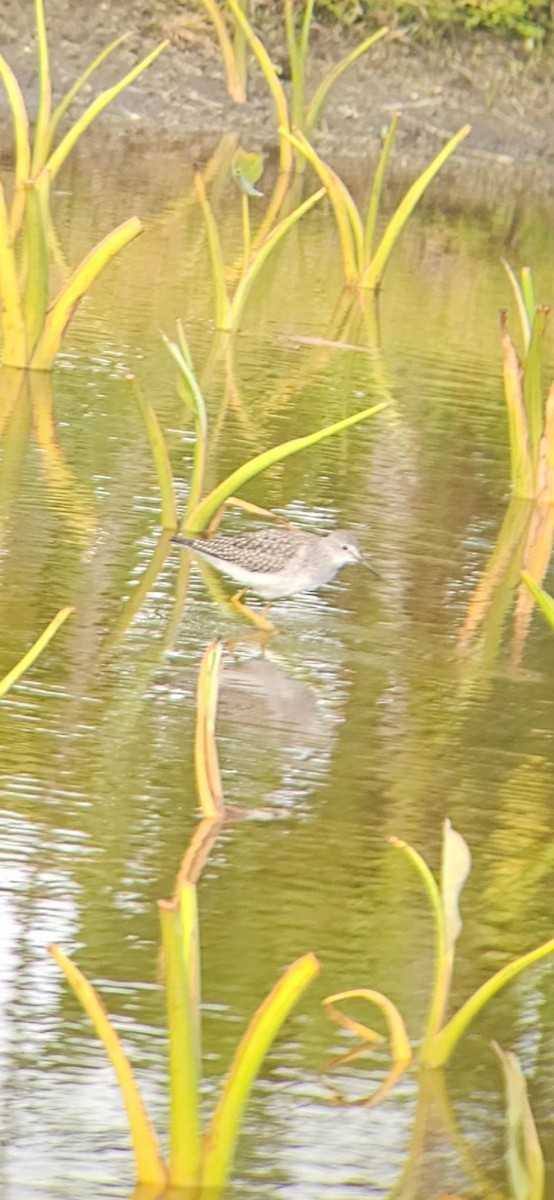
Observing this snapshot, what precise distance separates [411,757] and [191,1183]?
2303 millimetres

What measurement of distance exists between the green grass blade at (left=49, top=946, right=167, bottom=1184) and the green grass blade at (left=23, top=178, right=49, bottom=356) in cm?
500

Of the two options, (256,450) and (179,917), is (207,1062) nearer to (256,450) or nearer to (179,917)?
(179,917)

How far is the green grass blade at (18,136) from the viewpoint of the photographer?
8.59 m

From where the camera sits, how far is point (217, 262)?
8953 millimetres

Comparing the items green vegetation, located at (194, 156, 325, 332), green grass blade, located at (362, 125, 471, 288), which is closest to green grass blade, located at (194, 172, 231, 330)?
green vegetation, located at (194, 156, 325, 332)

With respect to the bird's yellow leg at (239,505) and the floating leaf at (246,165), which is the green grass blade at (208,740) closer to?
the bird's yellow leg at (239,505)

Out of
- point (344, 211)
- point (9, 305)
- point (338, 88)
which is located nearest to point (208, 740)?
point (9, 305)

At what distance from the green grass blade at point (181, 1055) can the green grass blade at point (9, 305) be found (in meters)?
5.11

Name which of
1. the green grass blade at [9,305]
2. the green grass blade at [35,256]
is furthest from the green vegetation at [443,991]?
the green grass blade at [9,305]

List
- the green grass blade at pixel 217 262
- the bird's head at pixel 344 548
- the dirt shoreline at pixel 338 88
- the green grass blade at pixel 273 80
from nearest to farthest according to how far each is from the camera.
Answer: the bird's head at pixel 344 548 < the green grass blade at pixel 217 262 < the green grass blade at pixel 273 80 < the dirt shoreline at pixel 338 88

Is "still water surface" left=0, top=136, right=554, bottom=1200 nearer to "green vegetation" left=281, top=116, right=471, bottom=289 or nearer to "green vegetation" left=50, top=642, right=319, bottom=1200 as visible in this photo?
"green vegetation" left=50, top=642, right=319, bottom=1200

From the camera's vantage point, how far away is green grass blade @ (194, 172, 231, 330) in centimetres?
870

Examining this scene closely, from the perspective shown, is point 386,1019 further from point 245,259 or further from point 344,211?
point 344,211

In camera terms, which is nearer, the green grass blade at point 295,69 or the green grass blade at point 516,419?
the green grass blade at point 516,419
